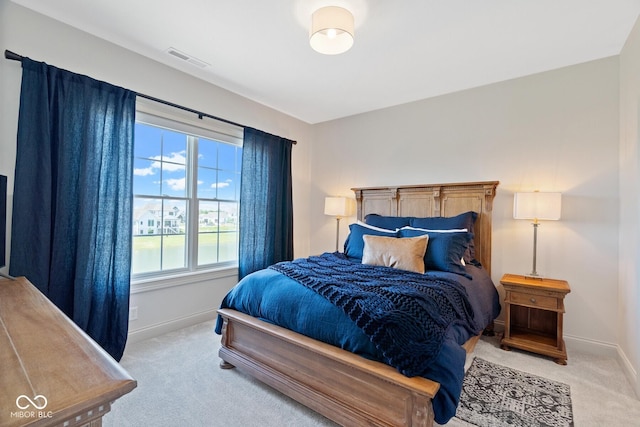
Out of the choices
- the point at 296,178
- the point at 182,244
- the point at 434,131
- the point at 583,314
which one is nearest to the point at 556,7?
the point at 434,131

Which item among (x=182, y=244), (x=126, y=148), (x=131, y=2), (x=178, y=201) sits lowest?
(x=182, y=244)

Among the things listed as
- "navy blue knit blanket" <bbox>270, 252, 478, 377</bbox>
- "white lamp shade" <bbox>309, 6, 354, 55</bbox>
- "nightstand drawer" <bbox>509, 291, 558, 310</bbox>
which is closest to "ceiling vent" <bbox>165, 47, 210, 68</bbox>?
"white lamp shade" <bbox>309, 6, 354, 55</bbox>

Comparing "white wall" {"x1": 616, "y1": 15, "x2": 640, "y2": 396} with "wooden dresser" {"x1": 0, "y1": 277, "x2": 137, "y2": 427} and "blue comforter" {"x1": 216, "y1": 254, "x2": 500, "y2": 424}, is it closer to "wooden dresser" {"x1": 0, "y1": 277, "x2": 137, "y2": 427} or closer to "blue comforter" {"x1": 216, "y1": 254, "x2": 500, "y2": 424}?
"blue comforter" {"x1": 216, "y1": 254, "x2": 500, "y2": 424}

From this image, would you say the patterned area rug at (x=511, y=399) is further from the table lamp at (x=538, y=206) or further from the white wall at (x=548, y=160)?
the table lamp at (x=538, y=206)

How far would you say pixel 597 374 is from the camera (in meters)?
2.23

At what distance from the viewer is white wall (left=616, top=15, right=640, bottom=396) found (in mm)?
2109

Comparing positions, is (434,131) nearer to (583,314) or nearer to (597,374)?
(583,314)

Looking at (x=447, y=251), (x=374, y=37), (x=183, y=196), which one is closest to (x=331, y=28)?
(x=374, y=37)

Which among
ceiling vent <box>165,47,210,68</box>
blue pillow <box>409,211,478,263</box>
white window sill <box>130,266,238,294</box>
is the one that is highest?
ceiling vent <box>165,47,210,68</box>

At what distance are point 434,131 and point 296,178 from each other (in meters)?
1.99

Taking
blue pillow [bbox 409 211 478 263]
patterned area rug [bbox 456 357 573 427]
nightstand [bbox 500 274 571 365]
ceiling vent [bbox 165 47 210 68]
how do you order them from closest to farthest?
patterned area rug [bbox 456 357 573 427] < nightstand [bbox 500 274 571 365] < ceiling vent [bbox 165 47 210 68] < blue pillow [bbox 409 211 478 263]

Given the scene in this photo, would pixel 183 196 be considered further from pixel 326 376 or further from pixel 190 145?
pixel 326 376

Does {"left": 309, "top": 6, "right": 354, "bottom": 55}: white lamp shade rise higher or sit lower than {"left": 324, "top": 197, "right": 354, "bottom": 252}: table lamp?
higher

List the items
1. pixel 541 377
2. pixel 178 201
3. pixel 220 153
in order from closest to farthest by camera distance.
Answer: pixel 541 377 < pixel 178 201 < pixel 220 153
